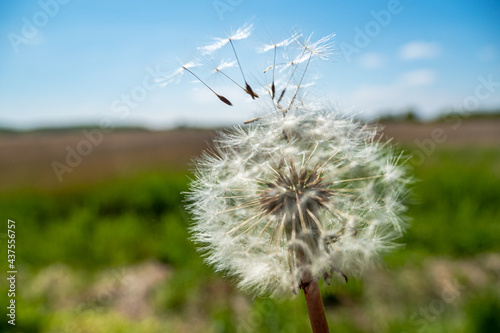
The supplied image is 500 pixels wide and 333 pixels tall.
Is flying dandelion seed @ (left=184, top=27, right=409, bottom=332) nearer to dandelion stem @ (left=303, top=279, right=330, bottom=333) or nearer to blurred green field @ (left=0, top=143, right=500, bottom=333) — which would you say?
dandelion stem @ (left=303, top=279, right=330, bottom=333)

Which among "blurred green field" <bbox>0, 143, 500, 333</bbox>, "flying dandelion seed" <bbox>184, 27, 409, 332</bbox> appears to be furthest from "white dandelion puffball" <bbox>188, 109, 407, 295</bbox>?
"blurred green field" <bbox>0, 143, 500, 333</bbox>

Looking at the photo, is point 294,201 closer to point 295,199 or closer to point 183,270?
point 295,199

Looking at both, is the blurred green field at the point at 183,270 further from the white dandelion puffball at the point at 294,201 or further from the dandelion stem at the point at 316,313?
the dandelion stem at the point at 316,313

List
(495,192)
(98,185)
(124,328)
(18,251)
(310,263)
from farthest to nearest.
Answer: (98,185), (495,192), (18,251), (124,328), (310,263)

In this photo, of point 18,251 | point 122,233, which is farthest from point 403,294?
point 18,251

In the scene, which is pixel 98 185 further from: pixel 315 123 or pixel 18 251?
pixel 315 123
